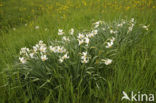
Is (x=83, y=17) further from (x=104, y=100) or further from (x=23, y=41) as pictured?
(x=104, y=100)

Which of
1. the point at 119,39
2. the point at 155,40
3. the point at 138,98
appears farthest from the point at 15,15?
the point at 138,98

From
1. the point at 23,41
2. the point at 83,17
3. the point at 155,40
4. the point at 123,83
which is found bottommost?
the point at 123,83

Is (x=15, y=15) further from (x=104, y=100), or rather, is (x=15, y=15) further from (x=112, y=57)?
(x=104, y=100)

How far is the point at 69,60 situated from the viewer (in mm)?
1909

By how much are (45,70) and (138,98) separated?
1136mm

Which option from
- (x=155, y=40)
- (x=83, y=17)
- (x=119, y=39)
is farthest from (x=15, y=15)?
(x=155, y=40)

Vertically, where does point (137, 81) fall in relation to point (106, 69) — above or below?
below

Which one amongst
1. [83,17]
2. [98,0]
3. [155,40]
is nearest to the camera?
[155,40]

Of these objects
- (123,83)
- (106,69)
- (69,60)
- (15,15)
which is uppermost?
(15,15)

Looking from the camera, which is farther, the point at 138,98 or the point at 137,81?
the point at 137,81

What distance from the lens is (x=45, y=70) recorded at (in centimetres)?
189

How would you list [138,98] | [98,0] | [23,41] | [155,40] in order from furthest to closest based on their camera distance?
1. [98,0]
2. [23,41]
3. [155,40]
4. [138,98]

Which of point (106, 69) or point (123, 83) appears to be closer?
point (123, 83)

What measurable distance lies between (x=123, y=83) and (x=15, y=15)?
6.44 metres
